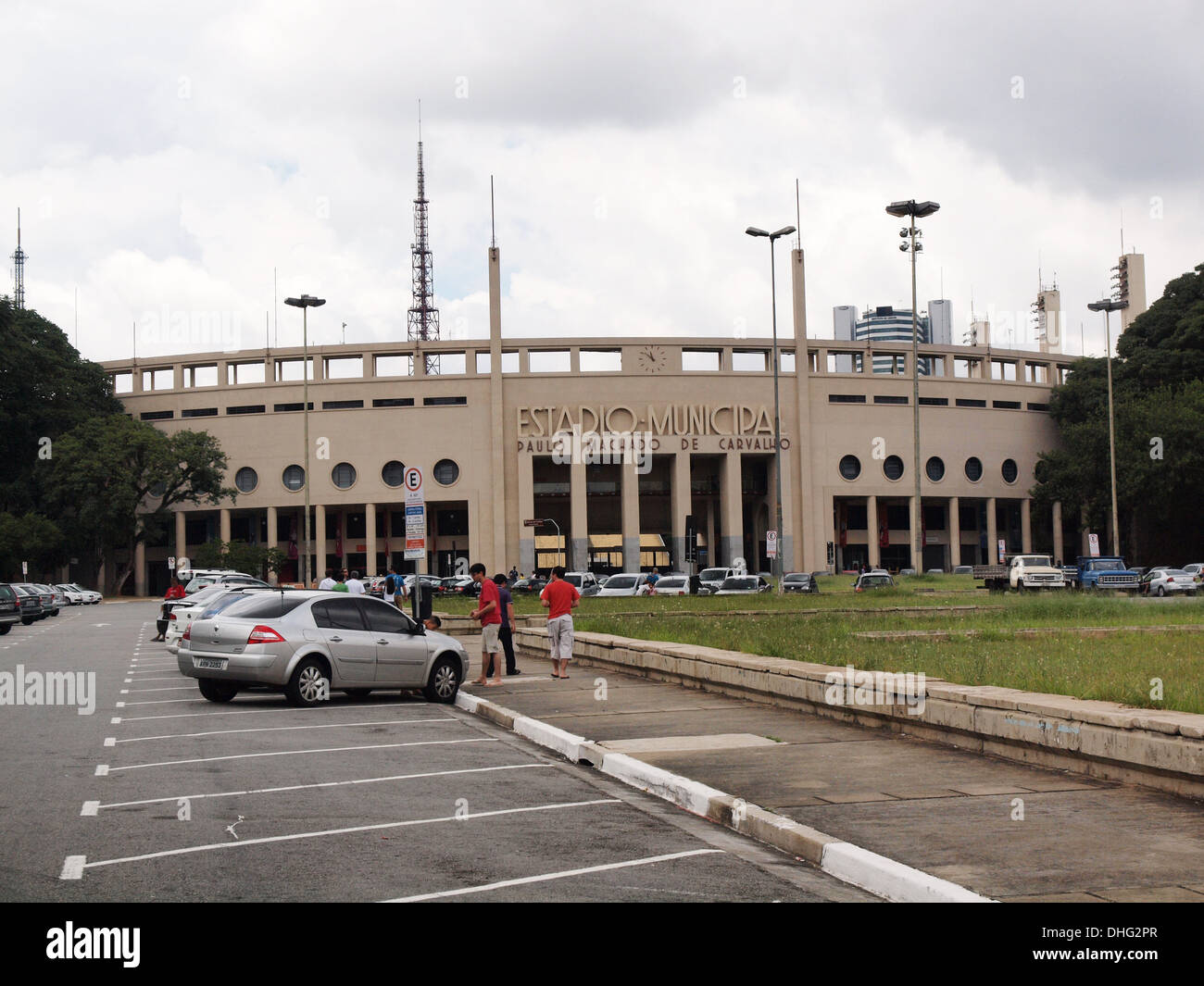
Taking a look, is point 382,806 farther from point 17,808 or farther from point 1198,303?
point 1198,303

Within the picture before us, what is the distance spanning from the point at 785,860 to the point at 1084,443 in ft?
256

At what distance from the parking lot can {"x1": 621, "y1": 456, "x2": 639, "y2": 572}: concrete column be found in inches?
2847

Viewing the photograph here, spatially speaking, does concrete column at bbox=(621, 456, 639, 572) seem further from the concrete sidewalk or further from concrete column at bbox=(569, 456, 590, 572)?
the concrete sidewalk

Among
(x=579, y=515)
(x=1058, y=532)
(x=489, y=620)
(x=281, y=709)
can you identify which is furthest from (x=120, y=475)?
(x=281, y=709)

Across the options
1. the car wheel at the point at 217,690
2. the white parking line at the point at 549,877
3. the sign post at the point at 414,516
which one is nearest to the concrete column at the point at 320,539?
the sign post at the point at 414,516

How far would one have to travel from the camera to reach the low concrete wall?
30.1ft

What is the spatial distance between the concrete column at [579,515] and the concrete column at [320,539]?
59.1 ft

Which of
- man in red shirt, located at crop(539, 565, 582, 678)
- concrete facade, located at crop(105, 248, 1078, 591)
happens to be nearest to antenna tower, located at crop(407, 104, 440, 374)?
concrete facade, located at crop(105, 248, 1078, 591)

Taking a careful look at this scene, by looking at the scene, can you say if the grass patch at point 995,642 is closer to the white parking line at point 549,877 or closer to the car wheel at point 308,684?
the white parking line at point 549,877

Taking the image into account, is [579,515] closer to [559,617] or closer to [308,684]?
[559,617]

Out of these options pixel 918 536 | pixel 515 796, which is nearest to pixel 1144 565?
pixel 918 536

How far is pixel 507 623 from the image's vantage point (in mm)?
21156

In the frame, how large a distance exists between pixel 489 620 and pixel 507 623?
141 cm

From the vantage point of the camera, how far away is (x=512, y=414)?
89.1m
